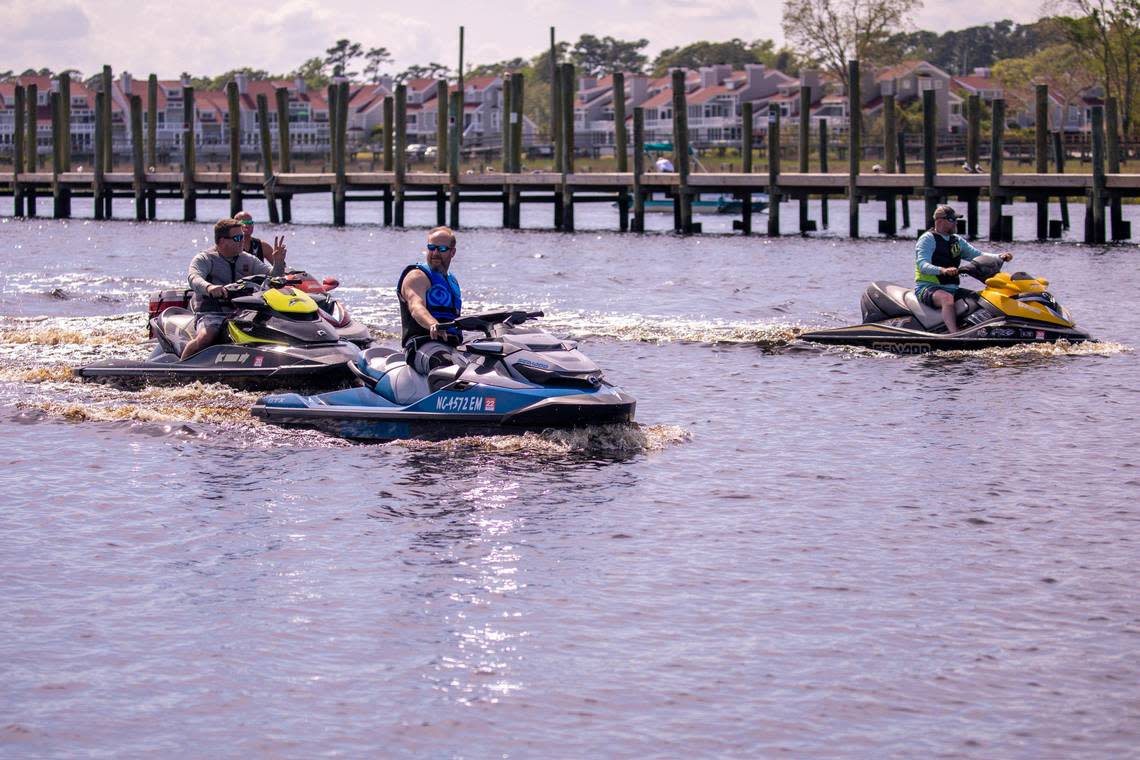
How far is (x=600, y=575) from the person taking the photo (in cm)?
942

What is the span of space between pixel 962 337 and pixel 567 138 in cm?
3086

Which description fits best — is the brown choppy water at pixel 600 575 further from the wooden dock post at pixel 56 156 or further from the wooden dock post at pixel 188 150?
the wooden dock post at pixel 56 156

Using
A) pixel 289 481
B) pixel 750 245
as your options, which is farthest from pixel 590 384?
pixel 750 245

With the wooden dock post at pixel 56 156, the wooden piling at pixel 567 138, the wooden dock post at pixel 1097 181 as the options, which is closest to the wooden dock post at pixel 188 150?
the wooden dock post at pixel 56 156

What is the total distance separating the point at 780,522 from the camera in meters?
10.7

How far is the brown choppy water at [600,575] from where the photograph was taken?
7.21 metres

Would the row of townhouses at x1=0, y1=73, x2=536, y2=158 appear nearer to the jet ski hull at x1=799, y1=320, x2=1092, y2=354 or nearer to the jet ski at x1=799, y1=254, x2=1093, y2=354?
the jet ski hull at x1=799, y1=320, x2=1092, y2=354

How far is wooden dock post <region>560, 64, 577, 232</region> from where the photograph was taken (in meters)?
47.3

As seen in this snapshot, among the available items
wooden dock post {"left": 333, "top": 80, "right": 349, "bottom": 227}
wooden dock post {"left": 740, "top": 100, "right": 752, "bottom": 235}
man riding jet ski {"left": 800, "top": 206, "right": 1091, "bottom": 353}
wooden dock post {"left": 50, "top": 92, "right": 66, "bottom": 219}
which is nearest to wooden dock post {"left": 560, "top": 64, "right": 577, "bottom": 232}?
wooden dock post {"left": 740, "top": 100, "right": 752, "bottom": 235}

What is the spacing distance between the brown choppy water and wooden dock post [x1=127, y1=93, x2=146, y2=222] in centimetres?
3912

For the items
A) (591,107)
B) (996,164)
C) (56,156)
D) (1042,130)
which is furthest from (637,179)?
(591,107)

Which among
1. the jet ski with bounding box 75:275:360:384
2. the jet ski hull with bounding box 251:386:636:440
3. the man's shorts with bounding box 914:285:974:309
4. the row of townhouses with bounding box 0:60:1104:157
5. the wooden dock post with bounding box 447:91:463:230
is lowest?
the jet ski hull with bounding box 251:386:636:440

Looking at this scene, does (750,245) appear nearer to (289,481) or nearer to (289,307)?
(289,307)

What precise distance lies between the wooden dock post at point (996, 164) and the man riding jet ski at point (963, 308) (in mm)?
21307
